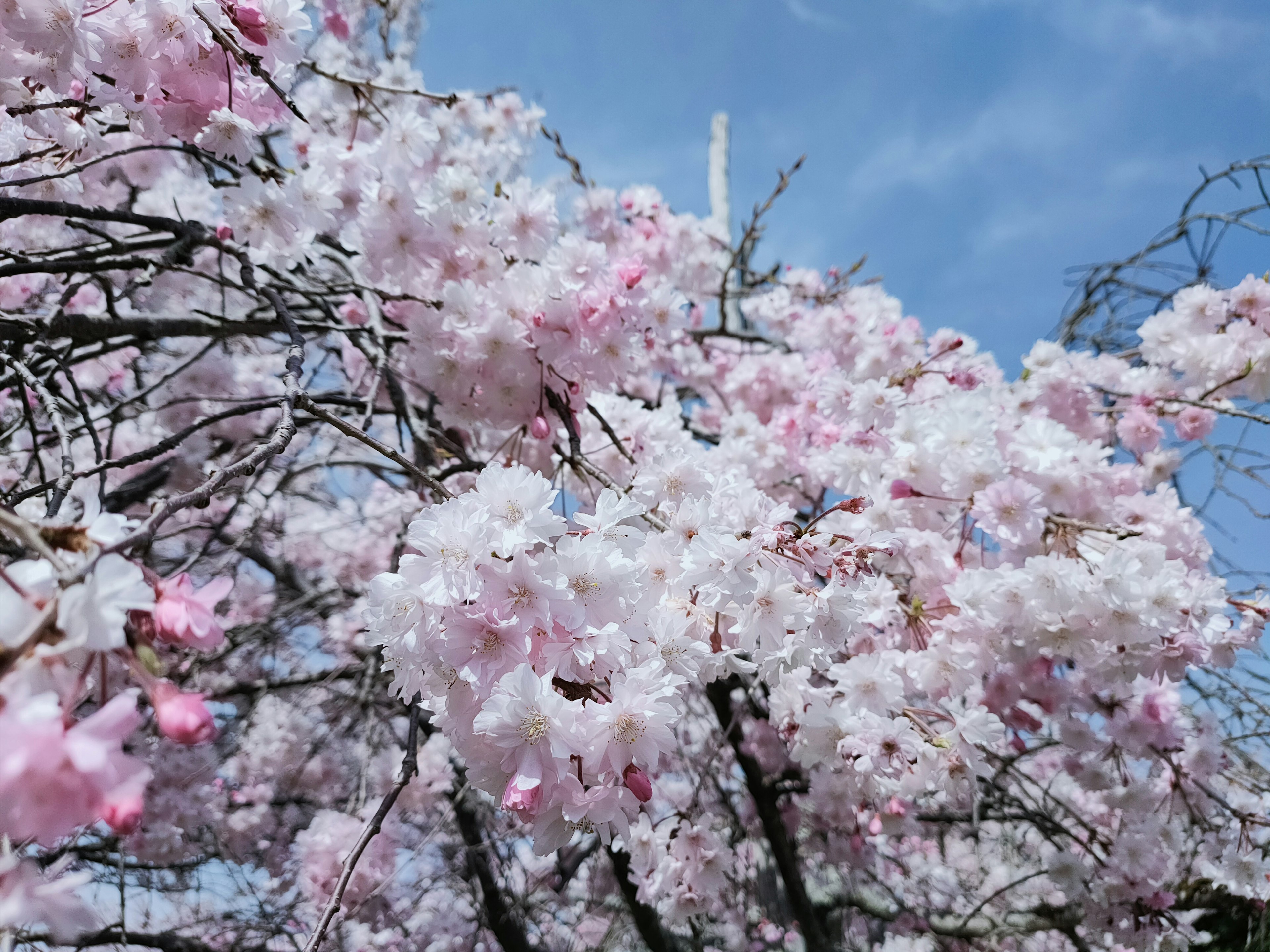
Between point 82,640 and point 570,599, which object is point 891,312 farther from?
point 82,640

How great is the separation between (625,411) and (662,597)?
1.20m

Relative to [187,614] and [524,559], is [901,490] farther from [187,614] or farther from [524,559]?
[187,614]

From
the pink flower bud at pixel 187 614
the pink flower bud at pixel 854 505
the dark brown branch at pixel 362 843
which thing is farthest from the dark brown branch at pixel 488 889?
the pink flower bud at pixel 187 614

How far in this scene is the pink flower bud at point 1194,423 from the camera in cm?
299

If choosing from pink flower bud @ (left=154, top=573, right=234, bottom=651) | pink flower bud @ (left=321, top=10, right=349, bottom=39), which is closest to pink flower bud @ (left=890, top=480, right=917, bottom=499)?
pink flower bud @ (left=154, top=573, right=234, bottom=651)

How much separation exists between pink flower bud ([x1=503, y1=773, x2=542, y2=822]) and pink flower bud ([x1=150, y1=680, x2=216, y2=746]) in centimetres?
48

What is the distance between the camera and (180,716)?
2.10 feet

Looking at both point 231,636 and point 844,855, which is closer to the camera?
point 231,636

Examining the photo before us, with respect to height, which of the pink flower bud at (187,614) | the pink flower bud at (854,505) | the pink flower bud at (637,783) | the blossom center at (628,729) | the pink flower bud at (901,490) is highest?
the pink flower bud at (901,490)

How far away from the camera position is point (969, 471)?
2189mm

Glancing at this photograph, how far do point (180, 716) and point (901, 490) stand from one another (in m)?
2.15

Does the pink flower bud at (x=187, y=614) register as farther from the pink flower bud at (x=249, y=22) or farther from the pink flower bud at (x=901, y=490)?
the pink flower bud at (x=901, y=490)

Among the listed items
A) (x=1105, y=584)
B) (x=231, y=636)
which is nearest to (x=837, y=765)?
(x=1105, y=584)

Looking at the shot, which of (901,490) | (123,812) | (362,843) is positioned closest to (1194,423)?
(901,490)
